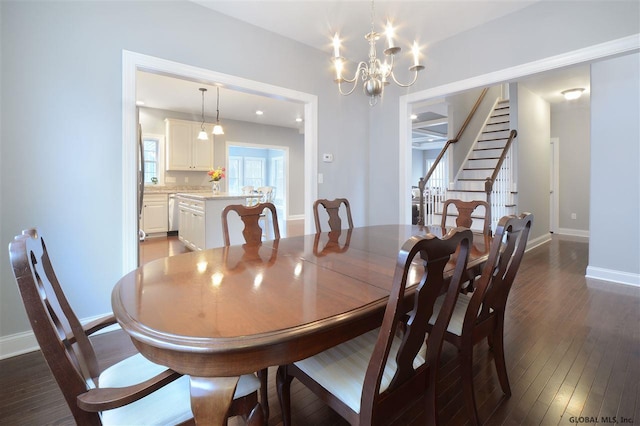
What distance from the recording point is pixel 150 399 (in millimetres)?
919

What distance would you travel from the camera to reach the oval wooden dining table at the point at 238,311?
0.75 metres

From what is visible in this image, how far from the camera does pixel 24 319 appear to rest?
204 cm

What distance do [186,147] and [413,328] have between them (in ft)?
22.7

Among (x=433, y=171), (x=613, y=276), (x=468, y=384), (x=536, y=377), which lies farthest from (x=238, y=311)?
(x=433, y=171)

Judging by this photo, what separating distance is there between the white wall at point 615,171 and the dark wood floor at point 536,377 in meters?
0.86

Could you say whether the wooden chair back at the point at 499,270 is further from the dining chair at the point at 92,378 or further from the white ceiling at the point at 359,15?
the white ceiling at the point at 359,15

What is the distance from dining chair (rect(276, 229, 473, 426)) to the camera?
0.83 m

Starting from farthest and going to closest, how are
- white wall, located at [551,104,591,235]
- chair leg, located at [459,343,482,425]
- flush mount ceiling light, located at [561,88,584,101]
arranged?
1. white wall, located at [551,104,591,235]
2. flush mount ceiling light, located at [561,88,584,101]
3. chair leg, located at [459,343,482,425]

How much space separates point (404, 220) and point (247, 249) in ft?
8.41

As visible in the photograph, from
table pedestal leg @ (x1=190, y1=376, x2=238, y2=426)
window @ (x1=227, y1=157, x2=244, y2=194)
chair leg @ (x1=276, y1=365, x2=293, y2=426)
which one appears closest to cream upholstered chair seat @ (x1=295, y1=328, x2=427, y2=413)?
chair leg @ (x1=276, y1=365, x2=293, y2=426)

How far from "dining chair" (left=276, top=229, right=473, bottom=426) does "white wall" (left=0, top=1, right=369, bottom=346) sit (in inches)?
74.7

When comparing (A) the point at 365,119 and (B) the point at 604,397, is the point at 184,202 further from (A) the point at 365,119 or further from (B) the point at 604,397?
(B) the point at 604,397

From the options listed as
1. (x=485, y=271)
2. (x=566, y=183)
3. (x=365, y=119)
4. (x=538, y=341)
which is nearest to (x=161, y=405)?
(x=485, y=271)

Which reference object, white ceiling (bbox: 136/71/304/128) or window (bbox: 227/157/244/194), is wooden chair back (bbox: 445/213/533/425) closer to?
white ceiling (bbox: 136/71/304/128)
